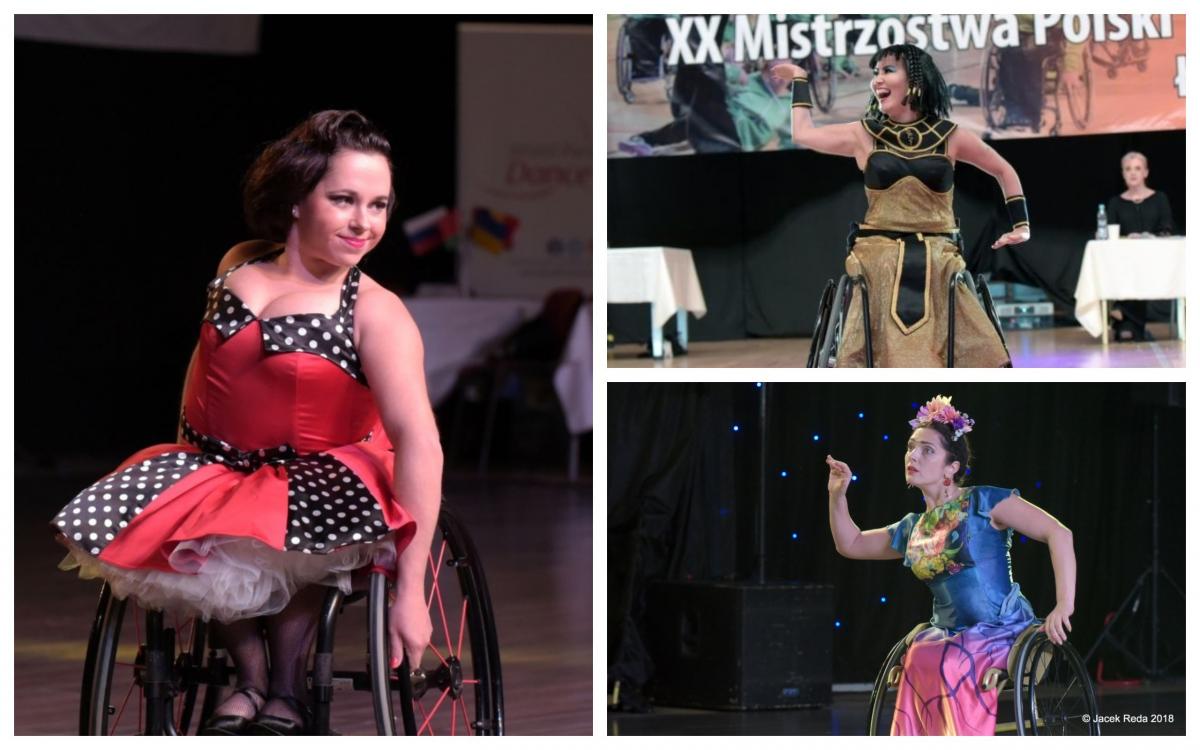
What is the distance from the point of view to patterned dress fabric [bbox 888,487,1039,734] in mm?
3168

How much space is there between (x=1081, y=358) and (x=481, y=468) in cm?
600

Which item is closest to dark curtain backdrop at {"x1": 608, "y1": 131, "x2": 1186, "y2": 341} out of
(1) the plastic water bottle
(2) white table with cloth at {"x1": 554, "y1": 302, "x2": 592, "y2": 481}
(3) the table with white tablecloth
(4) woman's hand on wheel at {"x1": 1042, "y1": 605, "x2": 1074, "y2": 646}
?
(1) the plastic water bottle

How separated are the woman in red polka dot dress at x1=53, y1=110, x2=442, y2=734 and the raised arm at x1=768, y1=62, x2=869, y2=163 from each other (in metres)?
0.83

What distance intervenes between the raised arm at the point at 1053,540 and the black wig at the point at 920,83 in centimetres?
71

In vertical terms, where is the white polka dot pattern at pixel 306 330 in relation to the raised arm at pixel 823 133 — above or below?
below

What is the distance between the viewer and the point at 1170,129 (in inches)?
129

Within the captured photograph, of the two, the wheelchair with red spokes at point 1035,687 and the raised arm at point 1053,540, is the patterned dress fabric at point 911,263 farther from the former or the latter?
the wheelchair with red spokes at point 1035,687

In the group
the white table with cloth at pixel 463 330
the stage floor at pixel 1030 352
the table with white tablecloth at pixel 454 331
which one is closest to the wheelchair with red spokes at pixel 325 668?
the stage floor at pixel 1030 352

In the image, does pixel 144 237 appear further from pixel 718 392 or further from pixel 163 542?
pixel 163 542

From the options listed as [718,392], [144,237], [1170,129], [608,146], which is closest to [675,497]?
[718,392]

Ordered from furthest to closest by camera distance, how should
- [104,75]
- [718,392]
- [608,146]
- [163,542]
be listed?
1. [104,75]
2. [718,392]
3. [608,146]
4. [163,542]

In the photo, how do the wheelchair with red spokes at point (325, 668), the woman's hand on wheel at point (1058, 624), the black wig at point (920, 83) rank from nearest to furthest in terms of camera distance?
1. the wheelchair with red spokes at point (325, 668)
2. the woman's hand on wheel at point (1058, 624)
3. the black wig at point (920, 83)

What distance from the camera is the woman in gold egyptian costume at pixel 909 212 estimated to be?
128 inches

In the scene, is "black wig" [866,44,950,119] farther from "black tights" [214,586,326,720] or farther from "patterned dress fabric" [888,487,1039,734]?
"black tights" [214,586,326,720]
